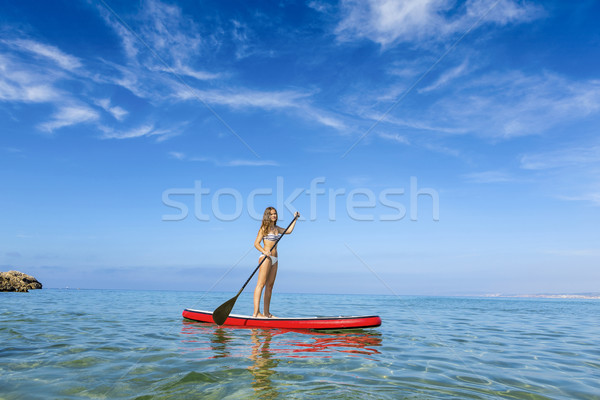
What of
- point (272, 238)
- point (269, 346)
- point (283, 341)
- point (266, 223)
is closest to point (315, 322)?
point (283, 341)

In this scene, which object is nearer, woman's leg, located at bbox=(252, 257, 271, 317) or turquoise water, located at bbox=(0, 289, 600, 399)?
turquoise water, located at bbox=(0, 289, 600, 399)

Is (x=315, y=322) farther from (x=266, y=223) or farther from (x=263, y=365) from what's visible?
(x=263, y=365)

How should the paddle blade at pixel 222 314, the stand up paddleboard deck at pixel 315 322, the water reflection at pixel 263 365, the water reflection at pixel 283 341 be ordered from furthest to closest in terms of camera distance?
the paddle blade at pixel 222 314, the stand up paddleboard deck at pixel 315 322, the water reflection at pixel 283 341, the water reflection at pixel 263 365

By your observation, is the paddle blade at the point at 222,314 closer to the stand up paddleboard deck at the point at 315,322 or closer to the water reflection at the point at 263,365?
the stand up paddleboard deck at the point at 315,322

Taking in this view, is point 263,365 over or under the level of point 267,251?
under

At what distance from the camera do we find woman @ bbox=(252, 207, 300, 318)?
9484 mm

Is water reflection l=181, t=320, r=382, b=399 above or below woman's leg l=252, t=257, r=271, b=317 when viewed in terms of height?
below

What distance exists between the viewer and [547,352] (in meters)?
7.32

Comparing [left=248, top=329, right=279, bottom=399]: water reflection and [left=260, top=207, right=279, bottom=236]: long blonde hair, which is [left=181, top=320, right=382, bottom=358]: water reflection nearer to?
[left=248, top=329, right=279, bottom=399]: water reflection

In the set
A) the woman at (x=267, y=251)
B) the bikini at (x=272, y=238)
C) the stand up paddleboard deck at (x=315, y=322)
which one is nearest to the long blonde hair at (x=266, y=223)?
the woman at (x=267, y=251)

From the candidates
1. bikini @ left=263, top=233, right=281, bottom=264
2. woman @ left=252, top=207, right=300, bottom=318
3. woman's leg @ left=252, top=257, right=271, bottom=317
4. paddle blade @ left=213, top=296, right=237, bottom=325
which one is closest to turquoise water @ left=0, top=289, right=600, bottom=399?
paddle blade @ left=213, top=296, right=237, bottom=325

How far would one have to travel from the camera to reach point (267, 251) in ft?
31.1

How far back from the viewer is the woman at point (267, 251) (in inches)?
373

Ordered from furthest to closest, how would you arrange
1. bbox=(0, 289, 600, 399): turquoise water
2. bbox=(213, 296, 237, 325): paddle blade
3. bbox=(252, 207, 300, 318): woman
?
bbox=(252, 207, 300, 318): woman < bbox=(213, 296, 237, 325): paddle blade < bbox=(0, 289, 600, 399): turquoise water
